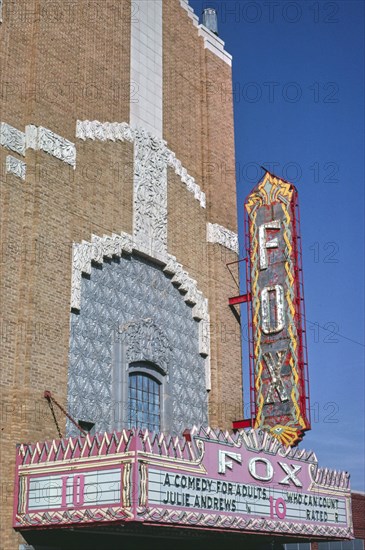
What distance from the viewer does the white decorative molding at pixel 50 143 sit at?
756 inches

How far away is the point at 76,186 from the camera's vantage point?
2033 cm

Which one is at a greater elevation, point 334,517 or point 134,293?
point 134,293

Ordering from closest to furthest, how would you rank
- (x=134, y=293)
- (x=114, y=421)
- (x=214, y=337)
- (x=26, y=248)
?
1. (x=26, y=248)
2. (x=114, y=421)
3. (x=134, y=293)
4. (x=214, y=337)

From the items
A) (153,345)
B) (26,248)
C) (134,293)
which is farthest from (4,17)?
(153,345)

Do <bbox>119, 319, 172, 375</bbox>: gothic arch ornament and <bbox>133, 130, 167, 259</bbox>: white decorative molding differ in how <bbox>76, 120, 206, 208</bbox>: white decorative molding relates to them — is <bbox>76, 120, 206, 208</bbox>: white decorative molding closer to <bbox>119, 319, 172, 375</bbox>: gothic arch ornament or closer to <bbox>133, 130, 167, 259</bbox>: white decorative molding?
<bbox>133, 130, 167, 259</bbox>: white decorative molding

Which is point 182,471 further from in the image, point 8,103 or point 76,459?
point 8,103

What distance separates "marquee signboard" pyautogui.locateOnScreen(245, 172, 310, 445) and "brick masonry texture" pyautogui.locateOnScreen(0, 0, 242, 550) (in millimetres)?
1556

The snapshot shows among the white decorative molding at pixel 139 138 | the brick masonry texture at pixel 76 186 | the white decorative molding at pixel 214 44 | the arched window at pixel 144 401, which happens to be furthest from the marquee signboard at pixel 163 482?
the white decorative molding at pixel 214 44

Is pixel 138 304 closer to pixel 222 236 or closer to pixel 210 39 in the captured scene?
pixel 222 236

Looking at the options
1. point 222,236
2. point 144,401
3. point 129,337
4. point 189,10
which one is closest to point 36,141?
point 129,337

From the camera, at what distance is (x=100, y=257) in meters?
20.2

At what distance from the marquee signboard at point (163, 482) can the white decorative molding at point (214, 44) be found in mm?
13670

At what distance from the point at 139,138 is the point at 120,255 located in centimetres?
363

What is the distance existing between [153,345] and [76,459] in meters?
5.95
